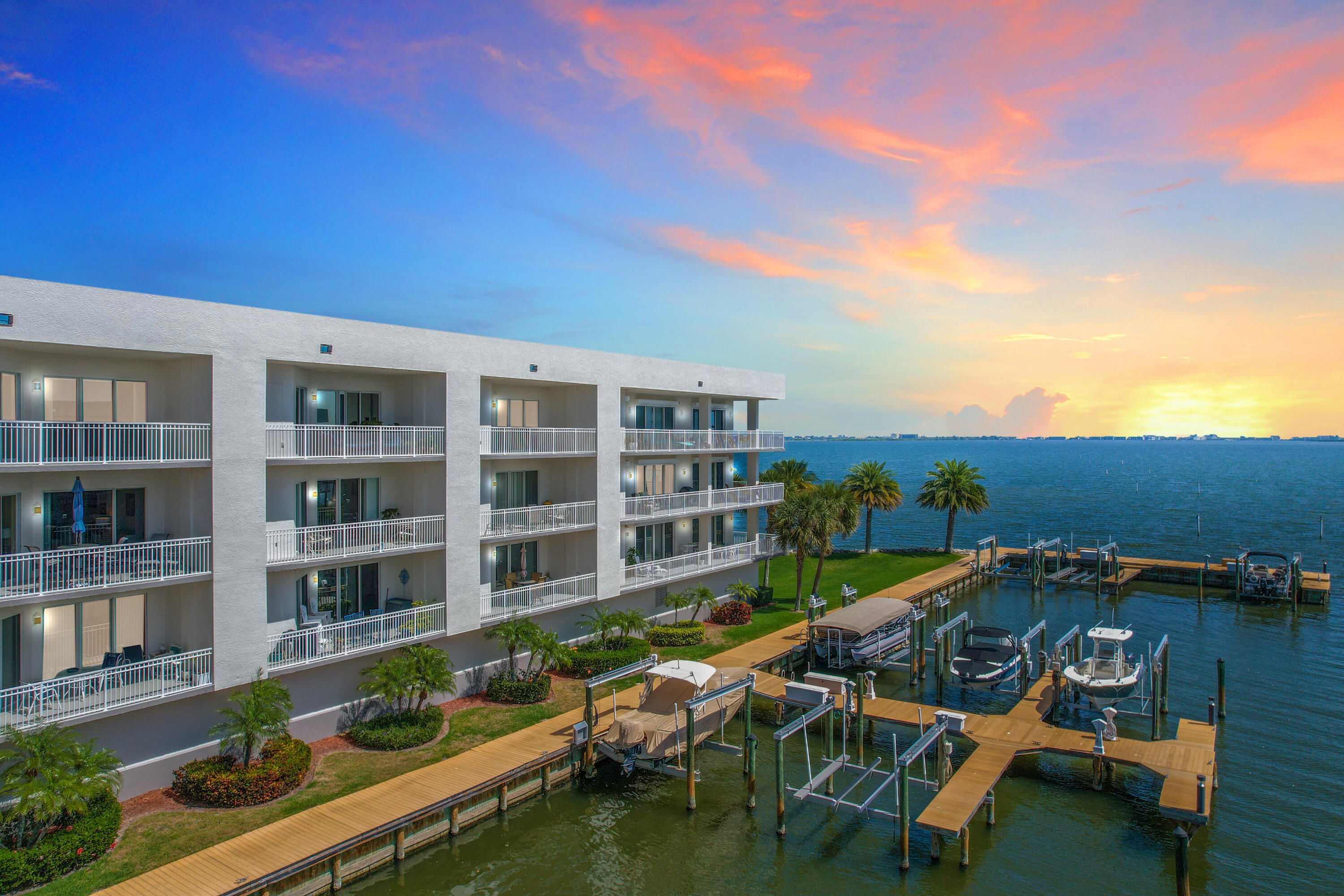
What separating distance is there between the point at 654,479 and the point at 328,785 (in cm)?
2089

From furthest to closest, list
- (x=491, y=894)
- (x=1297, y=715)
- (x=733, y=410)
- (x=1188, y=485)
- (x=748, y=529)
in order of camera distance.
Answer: (x=1188, y=485)
(x=748, y=529)
(x=733, y=410)
(x=1297, y=715)
(x=491, y=894)

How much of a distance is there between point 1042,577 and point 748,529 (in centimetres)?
2403

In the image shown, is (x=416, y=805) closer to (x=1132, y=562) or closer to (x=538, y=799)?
(x=538, y=799)

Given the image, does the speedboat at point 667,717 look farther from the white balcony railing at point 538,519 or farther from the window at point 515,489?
the window at point 515,489

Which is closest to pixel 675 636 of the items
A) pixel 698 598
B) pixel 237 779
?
pixel 698 598

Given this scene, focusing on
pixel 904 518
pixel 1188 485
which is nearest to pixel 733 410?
pixel 904 518

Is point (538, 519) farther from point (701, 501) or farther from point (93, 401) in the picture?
point (93, 401)

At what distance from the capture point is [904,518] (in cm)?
11719

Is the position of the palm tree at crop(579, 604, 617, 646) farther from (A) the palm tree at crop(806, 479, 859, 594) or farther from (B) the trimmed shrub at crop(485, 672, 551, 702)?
(A) the palm tree at crop(806, 479, 859, 594)

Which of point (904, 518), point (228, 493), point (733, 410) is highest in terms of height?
point (733, 410)

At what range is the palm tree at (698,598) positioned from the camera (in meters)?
37.0

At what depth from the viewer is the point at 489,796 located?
2094 centimetres

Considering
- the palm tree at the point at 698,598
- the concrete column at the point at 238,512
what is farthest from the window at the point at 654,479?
the concrete column at the point at 238,512

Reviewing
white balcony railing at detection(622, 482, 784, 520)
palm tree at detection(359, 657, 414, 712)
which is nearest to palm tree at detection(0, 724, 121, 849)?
palm tree at detection(359, 657, 414, 712)
